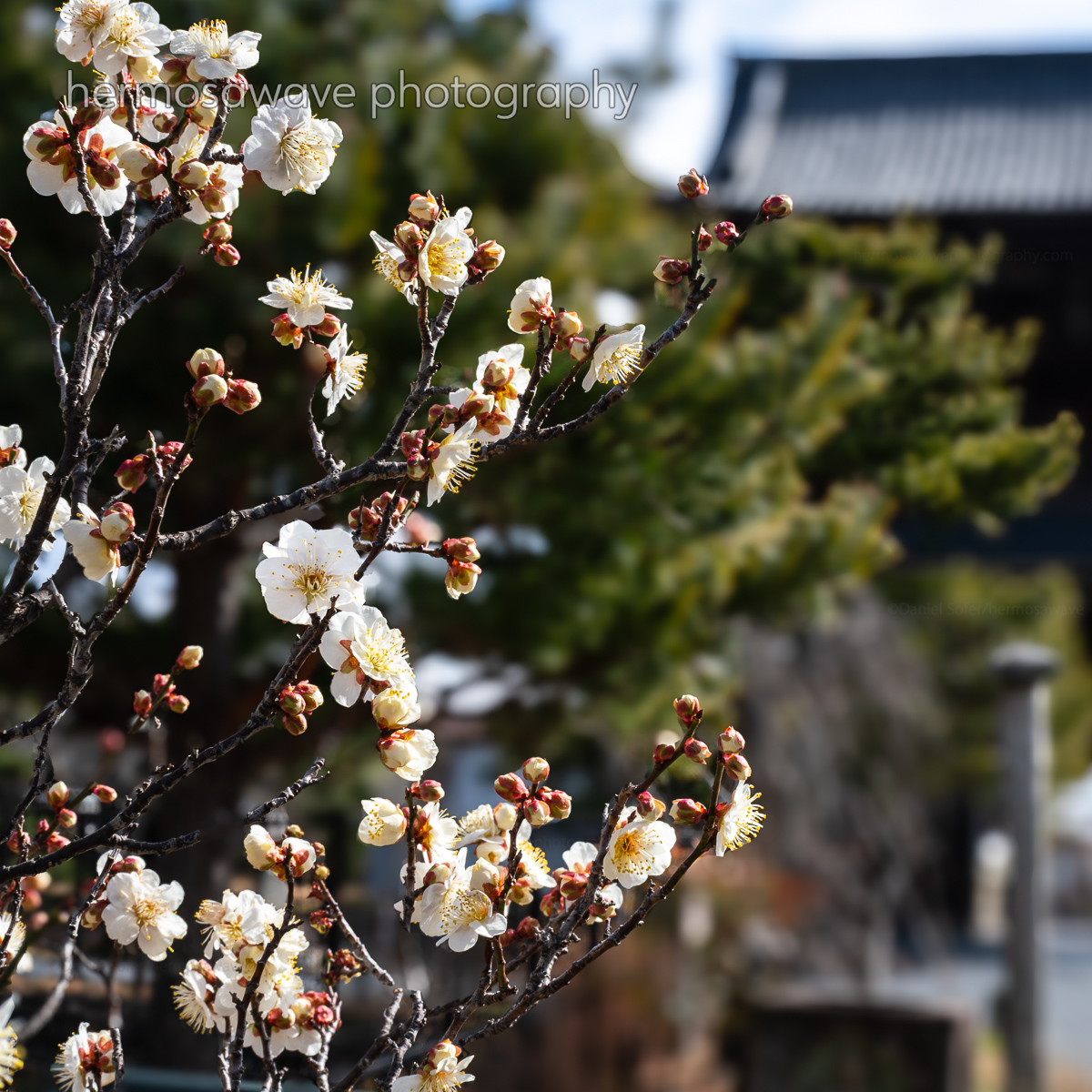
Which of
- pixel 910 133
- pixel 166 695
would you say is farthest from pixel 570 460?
pixel 910 133

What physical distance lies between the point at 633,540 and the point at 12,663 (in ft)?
6.02

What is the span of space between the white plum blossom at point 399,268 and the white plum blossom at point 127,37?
25cm

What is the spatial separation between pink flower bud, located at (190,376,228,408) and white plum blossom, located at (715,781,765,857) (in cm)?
53

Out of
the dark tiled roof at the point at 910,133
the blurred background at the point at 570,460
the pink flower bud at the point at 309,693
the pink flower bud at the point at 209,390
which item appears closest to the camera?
the pink flower bud at the point at 209,390

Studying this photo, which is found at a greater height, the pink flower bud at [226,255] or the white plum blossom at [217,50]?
the white plum blossom at [217,50]

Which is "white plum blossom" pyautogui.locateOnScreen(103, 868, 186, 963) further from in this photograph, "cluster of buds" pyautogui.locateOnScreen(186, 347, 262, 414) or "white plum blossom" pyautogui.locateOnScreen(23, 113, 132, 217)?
"white plum blossom" pyautogui.locateOnScreen(23, 113, 132, 217)

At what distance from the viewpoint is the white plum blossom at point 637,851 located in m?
1.07

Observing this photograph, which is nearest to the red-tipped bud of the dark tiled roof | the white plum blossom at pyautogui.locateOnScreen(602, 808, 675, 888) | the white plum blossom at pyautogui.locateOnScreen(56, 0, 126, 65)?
the white plum blossom at pyautogui.locateOnScreen(602, 808, 675, 888)

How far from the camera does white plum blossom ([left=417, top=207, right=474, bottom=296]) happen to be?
3.38ft

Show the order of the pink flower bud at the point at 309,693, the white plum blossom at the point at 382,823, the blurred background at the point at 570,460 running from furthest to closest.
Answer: the blurred background at the point at 570,460, the white plum blossom at the point at 382,823, the pink flower bud at the point at 309,693

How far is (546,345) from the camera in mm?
1090

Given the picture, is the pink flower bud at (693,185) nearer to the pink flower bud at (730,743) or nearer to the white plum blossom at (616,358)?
the white plum blossom at (616,358)

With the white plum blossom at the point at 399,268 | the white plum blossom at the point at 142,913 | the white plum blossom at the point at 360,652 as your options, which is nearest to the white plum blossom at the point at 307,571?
the white plum blossom at the point at 360,652

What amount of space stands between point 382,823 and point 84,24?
744mm
